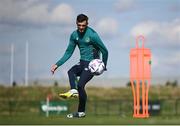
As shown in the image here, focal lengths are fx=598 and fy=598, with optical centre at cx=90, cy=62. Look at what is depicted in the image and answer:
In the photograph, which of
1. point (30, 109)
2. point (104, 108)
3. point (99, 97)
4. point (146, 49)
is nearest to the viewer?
point (146, 49)

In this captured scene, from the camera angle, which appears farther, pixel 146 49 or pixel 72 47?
pixel 146 49

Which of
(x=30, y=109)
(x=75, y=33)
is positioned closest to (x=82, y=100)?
(x=75, y=33)

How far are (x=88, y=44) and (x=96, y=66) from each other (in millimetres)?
398

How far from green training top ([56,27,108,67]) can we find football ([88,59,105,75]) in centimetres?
9

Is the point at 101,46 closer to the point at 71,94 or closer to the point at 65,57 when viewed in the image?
the point at 65,57

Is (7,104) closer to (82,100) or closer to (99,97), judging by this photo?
(99,97)

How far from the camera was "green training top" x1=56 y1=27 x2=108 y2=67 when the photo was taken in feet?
32.2

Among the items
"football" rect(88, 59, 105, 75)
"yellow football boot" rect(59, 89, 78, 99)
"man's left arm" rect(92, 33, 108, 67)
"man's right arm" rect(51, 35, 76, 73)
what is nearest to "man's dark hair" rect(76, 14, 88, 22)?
"man's left arm" rect(92, 33, 108, 67)

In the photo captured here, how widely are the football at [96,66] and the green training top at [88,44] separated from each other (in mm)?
87

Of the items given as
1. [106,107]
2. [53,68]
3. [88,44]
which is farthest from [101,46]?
[106,107]

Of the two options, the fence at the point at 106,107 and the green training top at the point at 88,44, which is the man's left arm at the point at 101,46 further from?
the fence at the point at 106,107

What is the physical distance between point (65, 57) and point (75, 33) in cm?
60

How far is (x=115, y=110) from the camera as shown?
7525cm

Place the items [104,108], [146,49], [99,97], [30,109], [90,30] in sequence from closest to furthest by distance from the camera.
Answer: [90,30]
[146,49]
[30,109]
[104,108]
[99,97]
